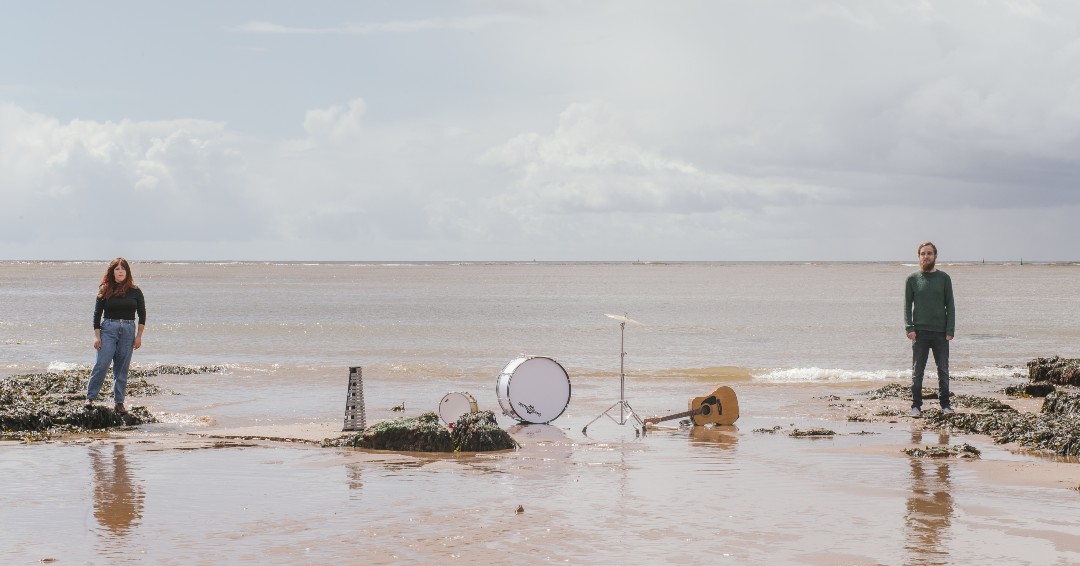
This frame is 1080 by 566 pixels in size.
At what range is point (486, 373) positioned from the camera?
81.9 ft

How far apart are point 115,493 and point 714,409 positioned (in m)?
8.04

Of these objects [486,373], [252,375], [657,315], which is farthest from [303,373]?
[657,315]

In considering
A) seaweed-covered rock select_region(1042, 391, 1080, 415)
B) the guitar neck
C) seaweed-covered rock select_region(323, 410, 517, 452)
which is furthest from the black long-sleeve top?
seaweed-covered rock select_region(1042, 391, 1080, 415)

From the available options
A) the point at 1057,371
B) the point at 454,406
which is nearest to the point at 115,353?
the point at 454,406

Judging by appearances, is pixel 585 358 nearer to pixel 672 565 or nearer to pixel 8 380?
pixel 8 380

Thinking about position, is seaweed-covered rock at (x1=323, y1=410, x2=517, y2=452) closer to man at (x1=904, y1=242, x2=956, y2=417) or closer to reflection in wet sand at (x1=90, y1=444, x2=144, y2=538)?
reflection in wet sand at (x1=90, y1=444, x2=144, y2=538)

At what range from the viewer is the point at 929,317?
1551 centimetres

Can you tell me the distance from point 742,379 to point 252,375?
11.1m

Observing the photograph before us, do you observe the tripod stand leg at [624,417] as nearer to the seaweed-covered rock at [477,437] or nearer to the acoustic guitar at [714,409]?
the acoustic guitar at [714,409]

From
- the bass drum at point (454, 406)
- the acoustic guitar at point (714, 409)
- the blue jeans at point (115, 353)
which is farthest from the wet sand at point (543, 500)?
the blue jeans at point (115, 353)

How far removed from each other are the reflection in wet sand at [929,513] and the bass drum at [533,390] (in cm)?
482

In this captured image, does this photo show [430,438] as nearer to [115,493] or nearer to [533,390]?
[533,390]

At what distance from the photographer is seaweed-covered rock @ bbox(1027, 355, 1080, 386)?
20.8 meters

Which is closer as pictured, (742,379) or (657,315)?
(742,379)
